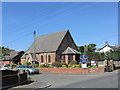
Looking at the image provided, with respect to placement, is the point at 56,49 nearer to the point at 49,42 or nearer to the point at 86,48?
the point at 49,42

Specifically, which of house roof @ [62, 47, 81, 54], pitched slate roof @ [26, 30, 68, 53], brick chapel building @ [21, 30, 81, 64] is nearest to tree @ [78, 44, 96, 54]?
pitched slate roof @ [26, 30, 68, 53]

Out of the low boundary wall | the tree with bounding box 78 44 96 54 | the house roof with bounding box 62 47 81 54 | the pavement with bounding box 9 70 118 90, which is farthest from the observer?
the tree with bounding box 78 44 96 54

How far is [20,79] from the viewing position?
53.1ft

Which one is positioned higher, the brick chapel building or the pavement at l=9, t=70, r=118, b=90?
the brick chapel building

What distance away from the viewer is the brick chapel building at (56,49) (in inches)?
1898

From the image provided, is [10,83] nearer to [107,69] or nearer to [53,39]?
[107,69]

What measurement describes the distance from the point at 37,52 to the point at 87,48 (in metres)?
34.6

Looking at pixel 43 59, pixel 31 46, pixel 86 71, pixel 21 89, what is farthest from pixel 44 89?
pixel 31 46

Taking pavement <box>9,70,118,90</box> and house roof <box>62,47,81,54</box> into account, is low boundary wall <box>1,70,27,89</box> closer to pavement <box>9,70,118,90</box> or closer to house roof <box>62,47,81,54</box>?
pavement <box>9,70,118,90</box>

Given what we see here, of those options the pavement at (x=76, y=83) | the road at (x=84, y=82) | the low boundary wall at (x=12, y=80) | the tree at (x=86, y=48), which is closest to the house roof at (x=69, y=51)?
the road at (x=84, y=82)

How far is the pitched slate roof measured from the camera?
165ft

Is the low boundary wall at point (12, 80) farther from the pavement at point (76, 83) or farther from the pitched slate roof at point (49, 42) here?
the pitched slate roof at point (49, 42)

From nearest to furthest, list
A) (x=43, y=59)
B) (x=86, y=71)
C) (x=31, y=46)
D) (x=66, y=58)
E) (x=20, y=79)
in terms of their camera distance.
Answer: (x=20, y=79), (x=86, y=71), (x=66, y=58), (x=43, y=59), (x=31, y=46)

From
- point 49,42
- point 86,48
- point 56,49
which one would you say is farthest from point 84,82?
point 86,48
